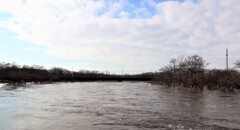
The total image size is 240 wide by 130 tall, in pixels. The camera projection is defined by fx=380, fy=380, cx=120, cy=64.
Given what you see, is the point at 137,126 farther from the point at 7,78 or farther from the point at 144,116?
the point at 7,78

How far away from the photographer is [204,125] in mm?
21016

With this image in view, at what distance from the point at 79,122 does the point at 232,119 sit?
953 cm

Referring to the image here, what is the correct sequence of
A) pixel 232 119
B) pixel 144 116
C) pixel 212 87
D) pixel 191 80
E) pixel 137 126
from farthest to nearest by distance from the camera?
pixel 191 80, pixel 212 87, pixel 144 116, pixel 232 119, pixel 137 126

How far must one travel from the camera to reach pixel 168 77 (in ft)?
360

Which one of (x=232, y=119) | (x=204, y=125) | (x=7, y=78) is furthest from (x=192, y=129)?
(x=7, y=78)

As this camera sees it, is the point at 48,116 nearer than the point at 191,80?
Yes

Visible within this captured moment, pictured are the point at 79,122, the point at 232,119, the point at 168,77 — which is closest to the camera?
the point at 79,122

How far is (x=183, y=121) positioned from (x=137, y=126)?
3.69 metres

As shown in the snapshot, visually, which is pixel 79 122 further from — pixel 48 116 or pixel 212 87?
pixel 212 87

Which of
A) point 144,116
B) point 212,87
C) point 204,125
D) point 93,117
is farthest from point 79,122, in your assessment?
point 212,87

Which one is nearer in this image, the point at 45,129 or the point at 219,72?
the point at 45,129

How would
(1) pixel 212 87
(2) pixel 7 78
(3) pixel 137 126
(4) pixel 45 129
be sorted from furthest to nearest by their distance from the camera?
(2) pixel 7 78, (1) pixel 212 87, (3) pixel 137 126, (4) pixel 45 129

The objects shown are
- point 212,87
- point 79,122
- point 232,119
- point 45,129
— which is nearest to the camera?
point 45,129

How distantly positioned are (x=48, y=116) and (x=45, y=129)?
19.2 ft
